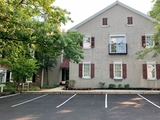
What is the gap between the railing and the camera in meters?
16.2

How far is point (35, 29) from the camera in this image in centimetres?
826

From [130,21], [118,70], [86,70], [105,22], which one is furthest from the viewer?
[105,22]

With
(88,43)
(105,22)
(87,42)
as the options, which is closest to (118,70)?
(88,43)

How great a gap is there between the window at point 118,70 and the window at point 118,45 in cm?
131

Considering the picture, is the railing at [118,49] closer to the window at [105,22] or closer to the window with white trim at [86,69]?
the window at [105,22]

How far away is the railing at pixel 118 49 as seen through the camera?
16211 mm

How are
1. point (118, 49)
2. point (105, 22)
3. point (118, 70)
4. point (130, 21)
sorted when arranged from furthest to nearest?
point (105, 22), point (130, 21), point (118, 49), point (118, 70)

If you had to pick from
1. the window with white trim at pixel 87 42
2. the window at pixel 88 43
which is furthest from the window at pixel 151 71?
the window with white trim at pixel 87 42

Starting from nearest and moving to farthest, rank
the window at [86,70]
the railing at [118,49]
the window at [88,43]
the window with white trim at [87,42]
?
the railing at [118,49] < the window at [86,70] < the window at [88,43] < the window with white trim at [87,42]

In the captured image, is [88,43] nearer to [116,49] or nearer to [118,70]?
Answer: [116,49]

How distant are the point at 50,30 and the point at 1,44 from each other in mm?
4743

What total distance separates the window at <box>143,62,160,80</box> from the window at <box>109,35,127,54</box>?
267 cm

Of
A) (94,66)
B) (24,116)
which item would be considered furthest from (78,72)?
(24,116)

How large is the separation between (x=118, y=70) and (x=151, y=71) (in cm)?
330
